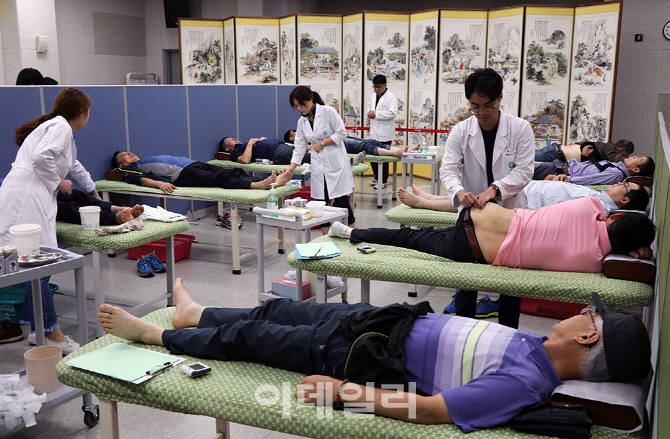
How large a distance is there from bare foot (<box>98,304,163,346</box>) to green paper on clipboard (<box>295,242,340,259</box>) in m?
0.87

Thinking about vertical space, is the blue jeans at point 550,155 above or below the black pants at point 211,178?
above

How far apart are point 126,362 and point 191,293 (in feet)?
6.70

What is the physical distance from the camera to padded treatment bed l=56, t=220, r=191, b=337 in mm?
3039

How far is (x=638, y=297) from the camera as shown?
7.00 feet

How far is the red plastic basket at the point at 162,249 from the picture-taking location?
176 inches

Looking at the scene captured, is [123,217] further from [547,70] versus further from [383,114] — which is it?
[547,70]

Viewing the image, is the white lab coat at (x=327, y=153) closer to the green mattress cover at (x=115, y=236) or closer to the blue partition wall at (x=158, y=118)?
the blue partition wall at (x=158, y=118)

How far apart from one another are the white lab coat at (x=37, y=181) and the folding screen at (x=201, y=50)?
235 inches

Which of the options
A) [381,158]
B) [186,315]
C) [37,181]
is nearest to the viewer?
[186,315]

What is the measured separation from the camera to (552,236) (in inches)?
96.1

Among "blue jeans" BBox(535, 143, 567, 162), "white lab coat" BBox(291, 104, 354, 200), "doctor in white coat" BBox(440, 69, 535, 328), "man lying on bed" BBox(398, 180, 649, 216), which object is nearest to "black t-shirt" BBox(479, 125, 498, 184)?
"doctor in white coat" BBox(440, 69, 535, 328)

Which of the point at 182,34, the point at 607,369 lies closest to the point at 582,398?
the point at 607,369

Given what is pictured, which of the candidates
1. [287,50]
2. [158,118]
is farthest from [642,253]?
[287,50]

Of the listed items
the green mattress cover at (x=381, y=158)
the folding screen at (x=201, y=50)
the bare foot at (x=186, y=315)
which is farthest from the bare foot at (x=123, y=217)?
the folding screen at (x=201, y=50)
